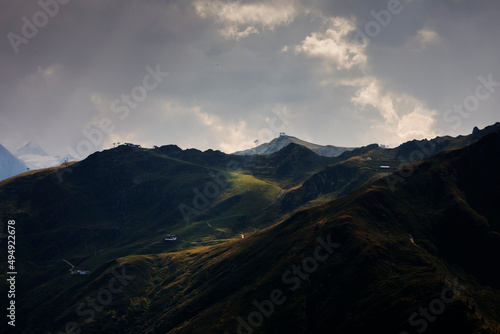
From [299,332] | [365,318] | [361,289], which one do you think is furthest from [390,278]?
[299,332]

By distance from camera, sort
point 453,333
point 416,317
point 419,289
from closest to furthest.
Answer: point 453,333 → point 416,317 → point 419,289

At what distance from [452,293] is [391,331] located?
40970mm

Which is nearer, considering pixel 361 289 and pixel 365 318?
pixel 365 318

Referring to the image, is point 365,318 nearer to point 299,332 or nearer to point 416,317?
point 416,317

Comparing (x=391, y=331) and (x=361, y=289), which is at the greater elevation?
(x=361, y=289)

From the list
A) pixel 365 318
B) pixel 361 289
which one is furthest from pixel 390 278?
pixel 365 318

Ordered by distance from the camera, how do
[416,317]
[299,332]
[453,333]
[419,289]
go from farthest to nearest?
[299,332]
[419,289]
[416,317]
[453,333]

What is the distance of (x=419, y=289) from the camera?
567 ft

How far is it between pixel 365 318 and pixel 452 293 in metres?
49.5

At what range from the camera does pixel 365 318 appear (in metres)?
175

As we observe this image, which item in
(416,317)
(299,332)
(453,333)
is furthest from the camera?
(299,332)

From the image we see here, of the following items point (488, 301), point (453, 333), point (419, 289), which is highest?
point (419, 289)

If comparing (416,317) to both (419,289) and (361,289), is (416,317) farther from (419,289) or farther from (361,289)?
(361,289)

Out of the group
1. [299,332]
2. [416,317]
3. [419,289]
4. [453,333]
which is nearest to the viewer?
[453,333]
